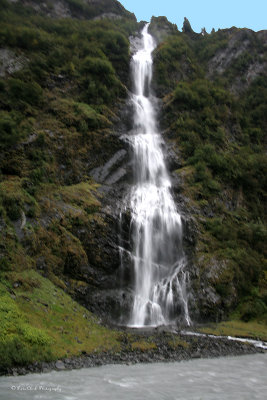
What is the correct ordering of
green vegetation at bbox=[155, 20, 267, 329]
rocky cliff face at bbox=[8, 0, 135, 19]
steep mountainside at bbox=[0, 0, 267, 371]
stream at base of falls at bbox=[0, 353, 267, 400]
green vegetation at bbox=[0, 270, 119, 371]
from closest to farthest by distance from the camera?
stream at base of falls at bbox=[0, 353, 267, 400] → green vegetation at bbox=[0, 270, 119, 371] → steep mountainside at bbox=[0, 0, 267, 371] → green vegetation at bbox=[155, 20, 267, 329] → rocky cliff face at bbox=[8, 0, 135, 19]

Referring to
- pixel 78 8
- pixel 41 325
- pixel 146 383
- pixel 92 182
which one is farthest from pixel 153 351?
pixel 78 8

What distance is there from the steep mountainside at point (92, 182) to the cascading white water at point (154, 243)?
828 mm

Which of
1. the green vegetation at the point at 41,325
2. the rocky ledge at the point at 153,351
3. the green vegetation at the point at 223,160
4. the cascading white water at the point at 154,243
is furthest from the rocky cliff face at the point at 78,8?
the rocky ledge at the point at 153,351

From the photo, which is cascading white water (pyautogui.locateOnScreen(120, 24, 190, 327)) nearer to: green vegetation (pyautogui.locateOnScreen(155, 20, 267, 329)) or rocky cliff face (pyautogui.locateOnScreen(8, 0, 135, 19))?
green vegetation (pyautogui.locateOnScreen(155, 20, 267, 329))

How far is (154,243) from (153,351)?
9.08 metres

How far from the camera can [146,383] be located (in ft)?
28.6

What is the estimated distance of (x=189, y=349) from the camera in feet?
41.9

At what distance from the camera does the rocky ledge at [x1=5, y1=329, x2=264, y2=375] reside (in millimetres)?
9898

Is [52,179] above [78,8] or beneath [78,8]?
beneath

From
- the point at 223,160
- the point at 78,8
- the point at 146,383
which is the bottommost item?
the point at 146,383

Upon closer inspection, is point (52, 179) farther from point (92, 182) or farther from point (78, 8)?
point (78, 8)

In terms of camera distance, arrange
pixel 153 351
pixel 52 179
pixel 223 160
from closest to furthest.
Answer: pixel 153 351
pixel 52 179
pixel 223 160

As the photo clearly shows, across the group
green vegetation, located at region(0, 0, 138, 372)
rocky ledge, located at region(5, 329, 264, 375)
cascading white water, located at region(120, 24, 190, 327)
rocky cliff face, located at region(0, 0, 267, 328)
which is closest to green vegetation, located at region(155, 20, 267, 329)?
rocky cliff face, located at region(0, 0, 267, 328)

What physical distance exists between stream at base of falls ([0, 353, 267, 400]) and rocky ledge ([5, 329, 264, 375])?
17.2 inches
